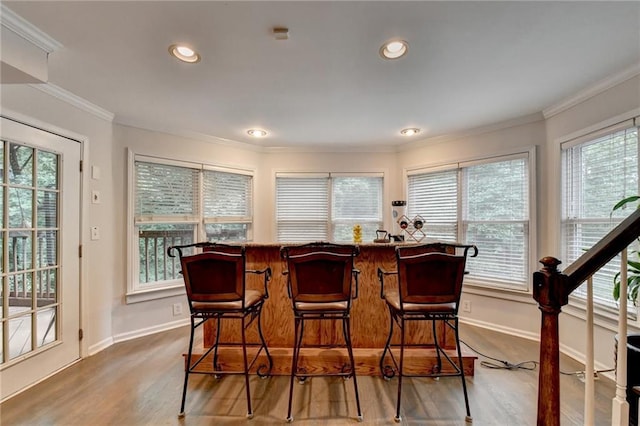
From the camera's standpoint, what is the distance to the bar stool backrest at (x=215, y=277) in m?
1.85

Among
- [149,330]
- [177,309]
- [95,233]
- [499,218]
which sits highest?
[499,218]

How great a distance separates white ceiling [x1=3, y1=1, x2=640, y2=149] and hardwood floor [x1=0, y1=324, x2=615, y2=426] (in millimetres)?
2415

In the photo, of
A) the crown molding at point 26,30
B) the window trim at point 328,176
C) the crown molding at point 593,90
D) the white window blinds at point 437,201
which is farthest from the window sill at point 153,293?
the crown molding at point 593,90

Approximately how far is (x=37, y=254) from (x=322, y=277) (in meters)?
2.35

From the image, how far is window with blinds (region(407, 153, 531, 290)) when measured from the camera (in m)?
3.28

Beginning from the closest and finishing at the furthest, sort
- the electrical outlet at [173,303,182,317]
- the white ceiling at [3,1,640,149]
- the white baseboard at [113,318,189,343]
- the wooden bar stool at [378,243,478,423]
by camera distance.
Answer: the white ceiling at [3,1,640,149] → the wooden bar stool at [378,243,478,423] → the white baseboard at [113,318,189,343] → the electrical outlet at [173,303,182,317]

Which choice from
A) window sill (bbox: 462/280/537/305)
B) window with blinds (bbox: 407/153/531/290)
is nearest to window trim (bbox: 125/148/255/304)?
window with blinds (bbox: 407/153/531/290)

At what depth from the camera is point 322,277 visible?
188 centimetres

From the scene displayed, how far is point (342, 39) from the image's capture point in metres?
1.80

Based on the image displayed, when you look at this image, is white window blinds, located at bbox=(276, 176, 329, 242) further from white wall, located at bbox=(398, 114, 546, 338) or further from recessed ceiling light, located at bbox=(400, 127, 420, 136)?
white wall, located at bbox=(398, 114, 546, 338)

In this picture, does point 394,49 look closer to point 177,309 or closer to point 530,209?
point 530,209

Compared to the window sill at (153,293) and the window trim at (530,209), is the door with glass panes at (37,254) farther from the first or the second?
the window trim at (530,209)

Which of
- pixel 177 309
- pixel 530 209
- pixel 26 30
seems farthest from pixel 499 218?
pixel 26 30

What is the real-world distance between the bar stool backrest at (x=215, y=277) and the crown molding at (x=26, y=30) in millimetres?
1594
